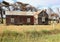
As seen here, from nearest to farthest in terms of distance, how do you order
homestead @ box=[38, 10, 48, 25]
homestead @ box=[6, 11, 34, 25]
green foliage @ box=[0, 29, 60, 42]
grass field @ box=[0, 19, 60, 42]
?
green foliage @ box=[0, 29, 60, 42] → grass field @ box=[0, 19, 60, 42] → homestead @ box=[6, 11, 34, 25] → homestead @ box=[38, 10, 48, 25]

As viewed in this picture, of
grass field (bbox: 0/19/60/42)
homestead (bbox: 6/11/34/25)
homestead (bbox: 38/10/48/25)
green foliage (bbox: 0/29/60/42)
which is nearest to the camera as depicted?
green foliage (bbox: 0/29/60/42)

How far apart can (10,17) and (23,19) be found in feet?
9.13

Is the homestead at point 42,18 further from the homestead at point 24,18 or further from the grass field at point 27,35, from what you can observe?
the grass field at point 27,35

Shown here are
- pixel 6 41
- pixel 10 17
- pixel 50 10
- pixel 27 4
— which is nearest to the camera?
pixel 6 41

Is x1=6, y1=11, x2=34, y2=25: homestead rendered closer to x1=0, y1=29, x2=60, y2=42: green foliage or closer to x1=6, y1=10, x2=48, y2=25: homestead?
x1=6, y1=10, x2=48, y2=25: homestead

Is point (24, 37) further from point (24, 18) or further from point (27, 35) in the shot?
point (24, 18)

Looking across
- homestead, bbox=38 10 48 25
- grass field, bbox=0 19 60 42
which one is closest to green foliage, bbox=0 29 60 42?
grass field, bbox=0 19 60 42

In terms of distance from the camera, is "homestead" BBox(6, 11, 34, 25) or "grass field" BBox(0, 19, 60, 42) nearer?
"grass field" BBox(0, 19, 60, 42)

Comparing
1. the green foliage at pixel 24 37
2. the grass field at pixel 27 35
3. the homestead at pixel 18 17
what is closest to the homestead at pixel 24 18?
the homestead at pixel 18 17

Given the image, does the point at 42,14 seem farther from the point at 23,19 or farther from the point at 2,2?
the point at 2,2

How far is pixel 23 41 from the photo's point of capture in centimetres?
1335

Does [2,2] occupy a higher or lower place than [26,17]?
higher

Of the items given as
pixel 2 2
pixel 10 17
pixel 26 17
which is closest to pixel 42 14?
pixel 26 17

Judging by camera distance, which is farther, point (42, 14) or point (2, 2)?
point (2, 2)
